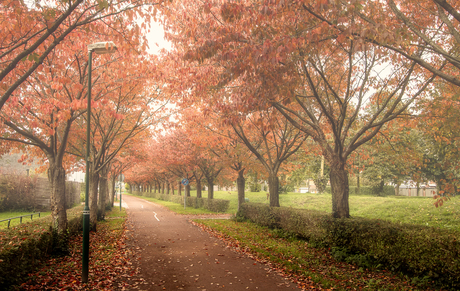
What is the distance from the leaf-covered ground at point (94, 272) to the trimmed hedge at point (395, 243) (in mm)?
5570

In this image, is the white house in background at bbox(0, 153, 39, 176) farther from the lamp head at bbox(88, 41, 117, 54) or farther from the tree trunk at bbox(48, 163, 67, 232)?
the lamp head at bbox(88, 41, 117, 54)

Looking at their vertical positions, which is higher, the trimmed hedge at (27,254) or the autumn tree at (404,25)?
the autumn tree at (404,25)

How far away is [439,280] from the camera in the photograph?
18.9 ft

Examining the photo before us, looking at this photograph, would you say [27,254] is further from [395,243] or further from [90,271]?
[395,243]

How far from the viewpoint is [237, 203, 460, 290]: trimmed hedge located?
5.68 meters

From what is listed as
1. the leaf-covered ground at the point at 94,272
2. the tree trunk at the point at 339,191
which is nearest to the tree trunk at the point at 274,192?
the tree trunk at the point at 339,191

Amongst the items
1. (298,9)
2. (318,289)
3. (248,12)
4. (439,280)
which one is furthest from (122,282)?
(298,9)

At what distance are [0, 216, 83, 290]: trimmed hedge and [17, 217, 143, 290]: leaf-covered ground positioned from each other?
200 mm

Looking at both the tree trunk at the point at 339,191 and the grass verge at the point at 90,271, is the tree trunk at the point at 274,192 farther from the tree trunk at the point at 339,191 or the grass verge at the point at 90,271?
the grass verge at the point at 90,271

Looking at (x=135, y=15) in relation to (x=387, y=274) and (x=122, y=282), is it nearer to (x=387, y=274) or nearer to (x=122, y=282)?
(x=122, y=282)

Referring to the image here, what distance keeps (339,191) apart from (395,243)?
3184mm

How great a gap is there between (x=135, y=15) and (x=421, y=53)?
27.4 feet

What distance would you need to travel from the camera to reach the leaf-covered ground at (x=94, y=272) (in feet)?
20.0

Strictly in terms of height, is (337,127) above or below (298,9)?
below
